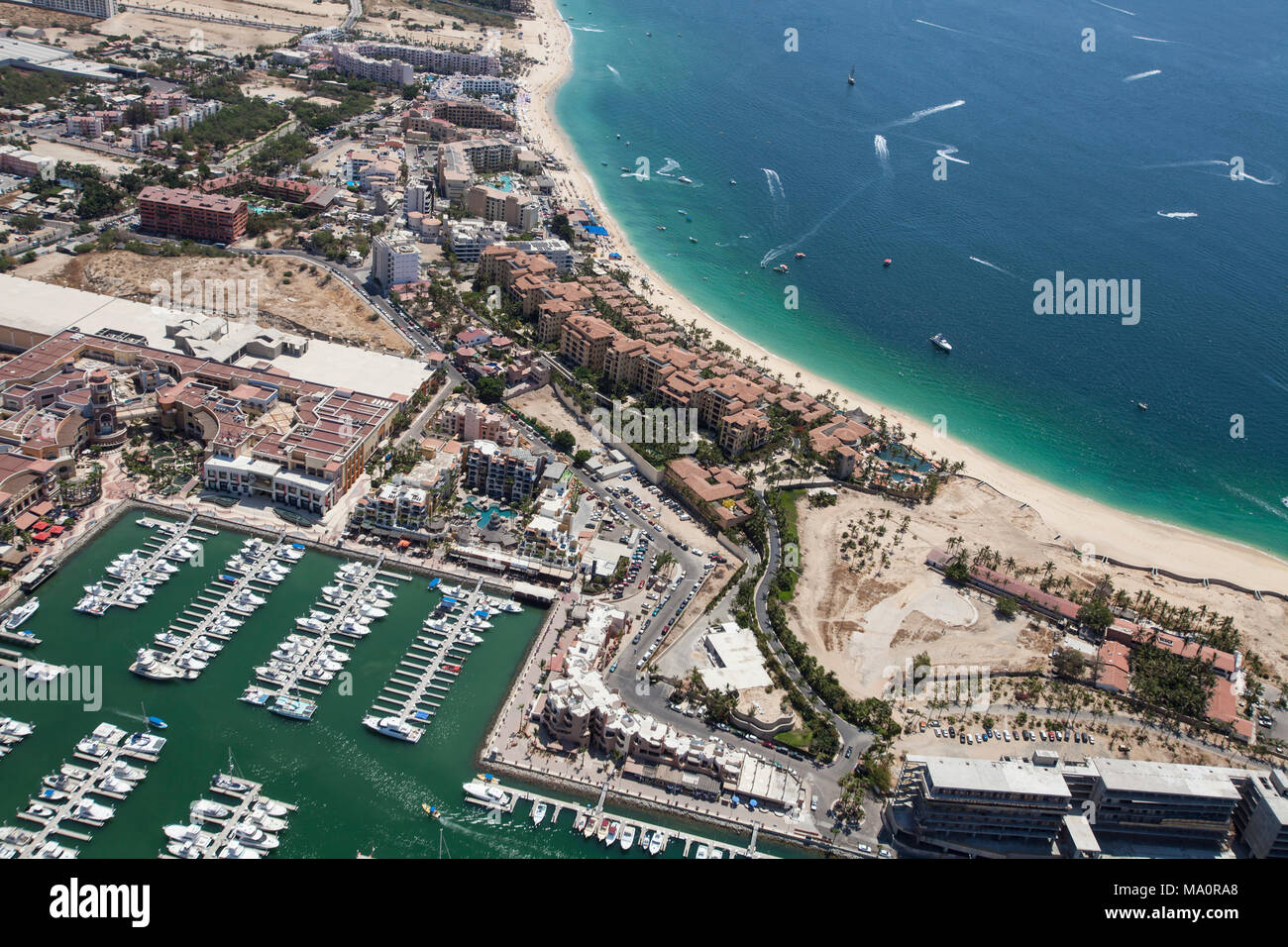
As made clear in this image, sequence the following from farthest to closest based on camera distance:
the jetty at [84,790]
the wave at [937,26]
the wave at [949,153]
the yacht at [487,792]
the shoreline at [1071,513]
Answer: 1. the wave at [937,26]
2. the wave at [949,153]
3. the shoreline at [1071,513]
4. the yacht at [487,792]
5. the jetty at [84,790]

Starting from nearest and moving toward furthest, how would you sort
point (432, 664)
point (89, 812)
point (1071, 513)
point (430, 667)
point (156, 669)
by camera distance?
1. point (89, 812)
2. point (156, 669)
3. point (430, 667)
4. point (432, 664)
5. point (1071, 513)

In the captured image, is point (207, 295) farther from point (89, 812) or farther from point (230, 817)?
point (230, 817)

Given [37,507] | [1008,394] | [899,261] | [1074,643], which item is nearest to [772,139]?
[899,261]

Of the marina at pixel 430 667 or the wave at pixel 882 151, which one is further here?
the wave at pixel 882 151

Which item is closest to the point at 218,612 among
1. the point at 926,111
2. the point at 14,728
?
the point at 14,728

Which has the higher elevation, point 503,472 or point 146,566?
point 503,472

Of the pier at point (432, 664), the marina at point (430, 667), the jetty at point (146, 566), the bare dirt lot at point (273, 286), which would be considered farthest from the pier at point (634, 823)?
the bare dirt lot at point (273, 286)

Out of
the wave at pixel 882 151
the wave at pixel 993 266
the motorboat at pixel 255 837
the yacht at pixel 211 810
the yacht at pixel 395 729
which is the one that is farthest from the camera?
the wave at pixel 882 151
